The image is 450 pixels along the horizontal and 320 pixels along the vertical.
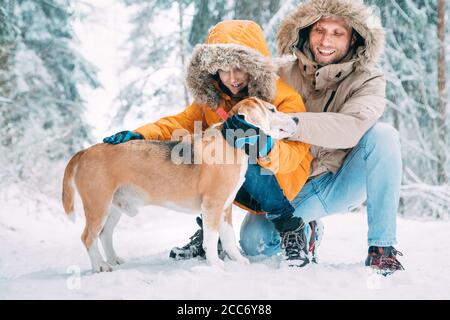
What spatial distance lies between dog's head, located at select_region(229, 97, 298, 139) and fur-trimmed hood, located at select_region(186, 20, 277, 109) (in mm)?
355

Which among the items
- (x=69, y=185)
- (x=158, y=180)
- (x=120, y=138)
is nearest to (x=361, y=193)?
(x=158, y=180)

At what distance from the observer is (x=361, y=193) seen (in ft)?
12.3

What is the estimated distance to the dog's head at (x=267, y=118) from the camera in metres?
2.95

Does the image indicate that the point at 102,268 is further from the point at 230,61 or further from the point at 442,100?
the point at 442,100

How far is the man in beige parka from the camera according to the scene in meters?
3.26

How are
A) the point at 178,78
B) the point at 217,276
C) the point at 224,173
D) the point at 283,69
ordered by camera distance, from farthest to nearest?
the point at 178,78, the point at 283,69, the point at 224,173, the point at 217,276

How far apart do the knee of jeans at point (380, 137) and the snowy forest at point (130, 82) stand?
3.73 m

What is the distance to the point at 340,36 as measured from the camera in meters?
3.74

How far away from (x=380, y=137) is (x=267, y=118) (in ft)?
3.19

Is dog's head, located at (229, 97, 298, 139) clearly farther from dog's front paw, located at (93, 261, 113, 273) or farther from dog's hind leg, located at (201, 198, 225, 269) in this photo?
dog's front paw, located at (93, 261, 113, 273)

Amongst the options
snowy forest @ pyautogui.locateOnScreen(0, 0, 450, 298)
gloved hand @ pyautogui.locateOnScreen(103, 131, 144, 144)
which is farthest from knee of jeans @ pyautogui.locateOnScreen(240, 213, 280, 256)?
snowy forest @ pyautogui.locateOnScreen(0, 0, 450, 298)
